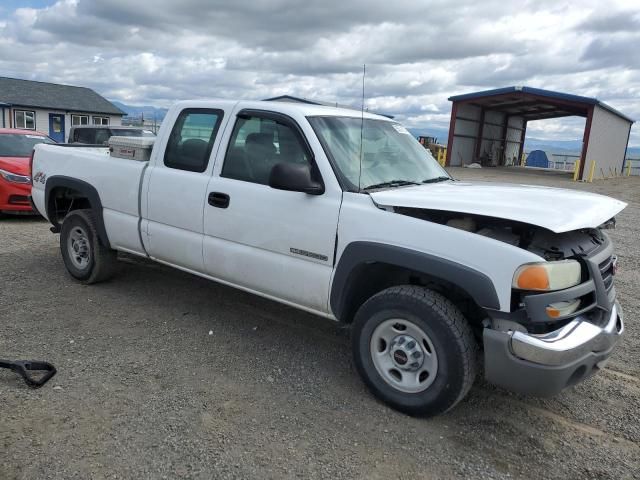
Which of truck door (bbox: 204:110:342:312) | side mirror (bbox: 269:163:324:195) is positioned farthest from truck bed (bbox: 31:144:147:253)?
side mirror (bbox: 269:163:324:195)

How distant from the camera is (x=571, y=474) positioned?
2.94 meters

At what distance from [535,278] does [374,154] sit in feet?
5.47

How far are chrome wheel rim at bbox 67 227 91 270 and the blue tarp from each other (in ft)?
141

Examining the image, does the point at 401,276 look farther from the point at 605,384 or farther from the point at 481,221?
the point at 605,384

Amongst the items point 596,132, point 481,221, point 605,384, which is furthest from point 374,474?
point 596,132

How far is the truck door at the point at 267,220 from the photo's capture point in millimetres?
3695

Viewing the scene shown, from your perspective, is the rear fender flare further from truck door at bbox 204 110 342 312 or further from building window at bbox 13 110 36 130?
building window at bbox 13 110 36 130

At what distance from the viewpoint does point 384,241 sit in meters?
3.37

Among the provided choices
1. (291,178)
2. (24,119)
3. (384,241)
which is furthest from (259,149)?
(24,119)

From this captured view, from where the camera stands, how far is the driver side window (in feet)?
13.2

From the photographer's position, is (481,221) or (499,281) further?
(481,221)

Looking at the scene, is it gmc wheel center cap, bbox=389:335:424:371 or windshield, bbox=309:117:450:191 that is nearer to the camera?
gmc wheel center cap, bbox=389:335:424:371

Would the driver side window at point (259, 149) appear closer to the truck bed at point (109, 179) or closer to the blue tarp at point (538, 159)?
the truck bed at point (109, 179)

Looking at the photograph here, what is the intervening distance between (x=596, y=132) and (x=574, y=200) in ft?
91.0
